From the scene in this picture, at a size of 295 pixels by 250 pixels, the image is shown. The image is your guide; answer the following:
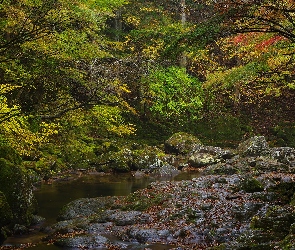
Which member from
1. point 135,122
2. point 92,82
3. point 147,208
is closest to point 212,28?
point 147,208

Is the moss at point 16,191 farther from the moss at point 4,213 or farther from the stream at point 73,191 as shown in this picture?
the moss at point 4,213

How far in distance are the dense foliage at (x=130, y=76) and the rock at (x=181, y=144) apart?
2973 millimetres

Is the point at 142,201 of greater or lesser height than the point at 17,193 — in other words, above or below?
below

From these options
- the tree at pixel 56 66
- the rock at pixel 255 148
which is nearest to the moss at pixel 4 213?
the tree at pixel 56 66

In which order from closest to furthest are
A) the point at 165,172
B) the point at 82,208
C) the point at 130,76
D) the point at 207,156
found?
the point at 82,208 < the point at 165,172 < the point at 130,76 < the point at 207,156

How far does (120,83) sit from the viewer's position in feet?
69.4

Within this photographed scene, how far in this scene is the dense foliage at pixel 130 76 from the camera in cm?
971

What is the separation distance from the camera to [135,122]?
3106 cm

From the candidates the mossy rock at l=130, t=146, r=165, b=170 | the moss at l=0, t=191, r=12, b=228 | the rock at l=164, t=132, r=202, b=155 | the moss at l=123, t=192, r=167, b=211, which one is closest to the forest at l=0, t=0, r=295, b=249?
the moss at l=0, t=191, r=12, b=228

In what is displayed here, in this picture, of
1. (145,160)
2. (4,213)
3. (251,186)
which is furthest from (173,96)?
(4,213)

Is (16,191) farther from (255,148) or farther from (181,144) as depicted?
(181,144)

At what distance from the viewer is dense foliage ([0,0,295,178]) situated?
382 inches

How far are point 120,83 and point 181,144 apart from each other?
24.2ft

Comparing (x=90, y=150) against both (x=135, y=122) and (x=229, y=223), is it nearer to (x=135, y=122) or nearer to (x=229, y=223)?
(x=135, y=122)
